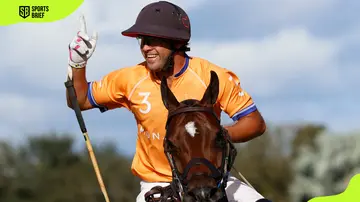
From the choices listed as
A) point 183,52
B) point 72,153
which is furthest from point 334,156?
point 183,52

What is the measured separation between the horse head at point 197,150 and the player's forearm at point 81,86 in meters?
1.66

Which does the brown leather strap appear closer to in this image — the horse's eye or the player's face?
the horse's eye

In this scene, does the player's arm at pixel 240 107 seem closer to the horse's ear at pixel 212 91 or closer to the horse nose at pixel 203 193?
the horse's ear at pixel 212 91

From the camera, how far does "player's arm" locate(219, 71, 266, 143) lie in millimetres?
7684

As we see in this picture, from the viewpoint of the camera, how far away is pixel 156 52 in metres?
7.59

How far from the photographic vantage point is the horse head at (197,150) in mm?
6359

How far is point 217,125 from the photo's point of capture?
6.66m

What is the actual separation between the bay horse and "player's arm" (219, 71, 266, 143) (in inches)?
34.1

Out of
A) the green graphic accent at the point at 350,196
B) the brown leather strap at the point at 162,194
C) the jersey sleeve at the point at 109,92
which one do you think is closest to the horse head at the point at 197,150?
the brown leather strap at the point at 162,194

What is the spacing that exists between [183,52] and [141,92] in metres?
0.55

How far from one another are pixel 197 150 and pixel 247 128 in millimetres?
1304

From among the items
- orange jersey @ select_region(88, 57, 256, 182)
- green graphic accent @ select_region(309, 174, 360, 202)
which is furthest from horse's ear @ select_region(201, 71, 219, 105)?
green graphic accent @ select_region(309, 174, 360, 202)

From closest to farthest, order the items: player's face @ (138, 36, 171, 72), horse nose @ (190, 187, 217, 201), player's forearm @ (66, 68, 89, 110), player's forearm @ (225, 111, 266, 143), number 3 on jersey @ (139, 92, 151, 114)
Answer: horse nose @ (190, 187, 217, 201), player's forearm @ (225, 111, 266, 143), player's face @ (138, 36, 171, 72), number 3 on jersey @ (139, 92, 151, 114), player's forearm @ (66, 68, 89, 110)

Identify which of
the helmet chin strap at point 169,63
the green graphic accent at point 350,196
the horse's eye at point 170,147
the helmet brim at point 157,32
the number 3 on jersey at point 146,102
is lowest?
the green graphic accent at point 350,196
